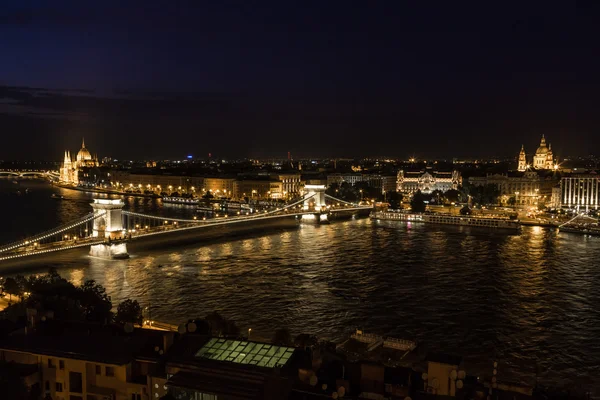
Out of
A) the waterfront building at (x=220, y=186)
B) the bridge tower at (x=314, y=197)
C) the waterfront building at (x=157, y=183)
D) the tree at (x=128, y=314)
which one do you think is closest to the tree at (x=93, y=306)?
the tree at (x=128, y=314)

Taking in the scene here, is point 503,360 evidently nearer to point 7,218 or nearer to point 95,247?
point 95,247

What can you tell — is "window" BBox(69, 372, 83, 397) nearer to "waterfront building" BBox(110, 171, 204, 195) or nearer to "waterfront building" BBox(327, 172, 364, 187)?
"waterfront building" BBox(110, 171, 204, 195)

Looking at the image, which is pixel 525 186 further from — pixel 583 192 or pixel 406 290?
pixel 406 290

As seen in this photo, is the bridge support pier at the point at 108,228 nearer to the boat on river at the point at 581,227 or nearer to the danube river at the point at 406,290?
the danube river at the point at 406,290

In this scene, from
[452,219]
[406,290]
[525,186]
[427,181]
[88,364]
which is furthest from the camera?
[427,181]

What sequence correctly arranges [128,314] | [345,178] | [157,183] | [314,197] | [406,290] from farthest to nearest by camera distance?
1. [157,183]
2. [345,178]
3. [314,197]
4. [406,290]
5. [128,314]

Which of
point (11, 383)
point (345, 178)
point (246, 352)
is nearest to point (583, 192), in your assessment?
point (345, 178)
